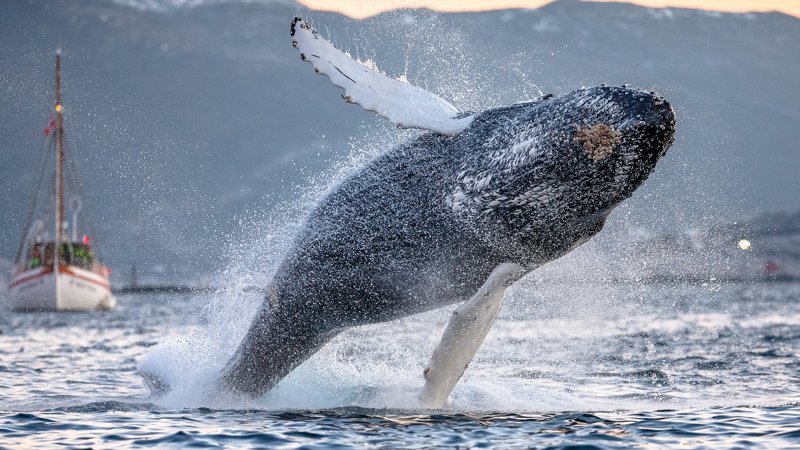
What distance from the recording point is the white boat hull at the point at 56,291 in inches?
2480

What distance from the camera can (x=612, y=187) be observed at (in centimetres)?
905

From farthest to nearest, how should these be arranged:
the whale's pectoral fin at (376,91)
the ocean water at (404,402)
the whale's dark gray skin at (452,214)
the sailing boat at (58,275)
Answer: the sailing boat at (58,275) → the whale's pectoral fin at (376,91) → the ocean water at (404,402) → the whale's dark gray skin at (452,214)

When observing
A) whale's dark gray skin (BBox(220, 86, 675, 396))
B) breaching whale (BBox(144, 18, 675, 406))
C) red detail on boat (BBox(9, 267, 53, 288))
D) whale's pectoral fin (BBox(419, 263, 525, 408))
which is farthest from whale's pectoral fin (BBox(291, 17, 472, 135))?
red detail on boat (BBox(9, 267, 53, 288))

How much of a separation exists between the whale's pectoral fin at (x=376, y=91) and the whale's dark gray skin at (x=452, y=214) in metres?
0.21

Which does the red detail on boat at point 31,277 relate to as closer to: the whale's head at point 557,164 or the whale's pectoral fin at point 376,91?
the whale's pectoral fin at point 376,91

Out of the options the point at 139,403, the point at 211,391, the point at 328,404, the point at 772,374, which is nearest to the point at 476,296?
the point at 328,404

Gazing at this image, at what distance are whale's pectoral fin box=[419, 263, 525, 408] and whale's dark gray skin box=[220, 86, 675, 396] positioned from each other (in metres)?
0.20

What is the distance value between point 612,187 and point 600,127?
0.55m

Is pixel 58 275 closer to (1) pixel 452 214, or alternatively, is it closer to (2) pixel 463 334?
(2) pixel 463 334

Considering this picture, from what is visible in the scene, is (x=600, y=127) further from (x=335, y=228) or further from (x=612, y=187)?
(x=335, y=228)

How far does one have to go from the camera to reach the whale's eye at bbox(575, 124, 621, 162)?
28.9ft

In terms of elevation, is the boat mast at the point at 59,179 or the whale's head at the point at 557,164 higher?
the boat mast at the point at 59,179

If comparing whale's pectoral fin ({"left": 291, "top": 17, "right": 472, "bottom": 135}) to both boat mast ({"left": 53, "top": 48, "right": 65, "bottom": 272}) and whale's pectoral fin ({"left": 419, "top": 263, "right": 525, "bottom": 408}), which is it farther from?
boat mast ({"left": 53, "top": 48, "right": 65, "bottom": 272})

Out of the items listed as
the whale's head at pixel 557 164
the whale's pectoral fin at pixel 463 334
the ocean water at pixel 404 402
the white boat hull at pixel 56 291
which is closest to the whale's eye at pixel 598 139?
the whale's head at pixel 557 164
